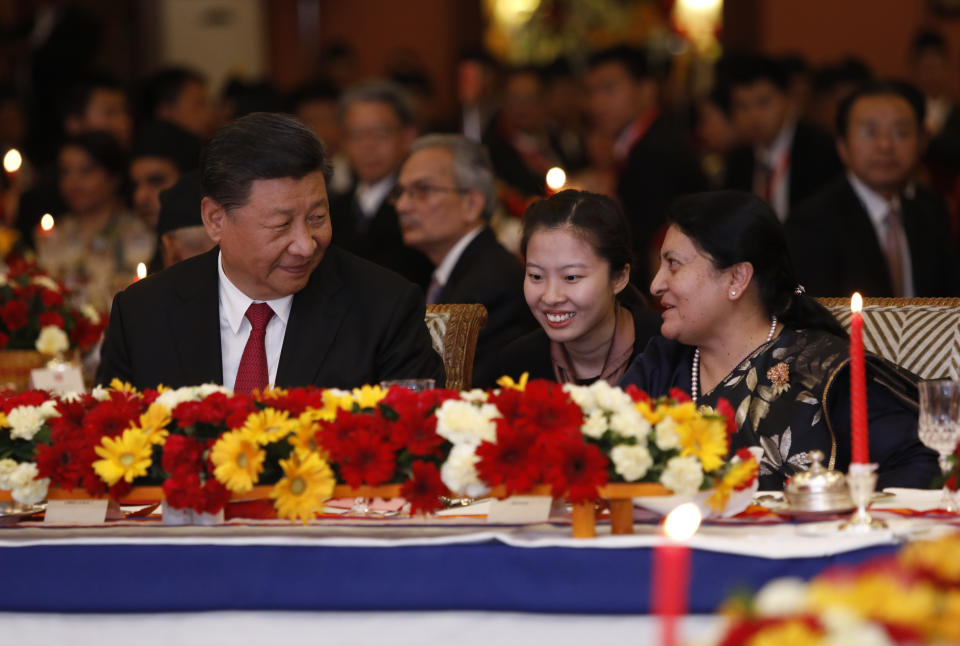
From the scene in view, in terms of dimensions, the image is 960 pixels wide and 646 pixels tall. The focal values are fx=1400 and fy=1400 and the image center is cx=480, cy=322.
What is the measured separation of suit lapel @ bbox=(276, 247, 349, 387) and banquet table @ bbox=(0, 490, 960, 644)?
37.3 inches

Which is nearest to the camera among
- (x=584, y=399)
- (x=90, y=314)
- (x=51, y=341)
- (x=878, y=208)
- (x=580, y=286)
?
(x=584, y=399)

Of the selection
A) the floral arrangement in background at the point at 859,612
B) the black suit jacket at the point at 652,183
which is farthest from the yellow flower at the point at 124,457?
the black suit jacket at the point at 652,183

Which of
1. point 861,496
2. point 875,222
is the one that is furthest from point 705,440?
point 875,222

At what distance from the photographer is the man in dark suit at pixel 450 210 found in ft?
16.3

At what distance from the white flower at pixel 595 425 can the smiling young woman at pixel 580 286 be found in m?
1.45

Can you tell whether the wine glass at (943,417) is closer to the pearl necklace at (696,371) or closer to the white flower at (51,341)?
the pearl necklace at (696,371)

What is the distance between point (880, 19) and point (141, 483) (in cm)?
986

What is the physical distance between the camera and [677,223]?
338cm

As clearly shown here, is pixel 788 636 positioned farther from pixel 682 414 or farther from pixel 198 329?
pixel 198 329

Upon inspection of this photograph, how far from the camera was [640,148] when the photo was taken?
709 cm

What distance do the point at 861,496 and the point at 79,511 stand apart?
1352 mm

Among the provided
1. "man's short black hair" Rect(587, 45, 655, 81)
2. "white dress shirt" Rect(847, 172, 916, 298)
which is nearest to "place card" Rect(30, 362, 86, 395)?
"white dress shirt" Rect(847, 172, 916, 298)

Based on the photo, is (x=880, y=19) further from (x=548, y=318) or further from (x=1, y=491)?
(x=1, y=491)

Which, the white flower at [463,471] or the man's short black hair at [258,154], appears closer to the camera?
the white flower at [463,471]
